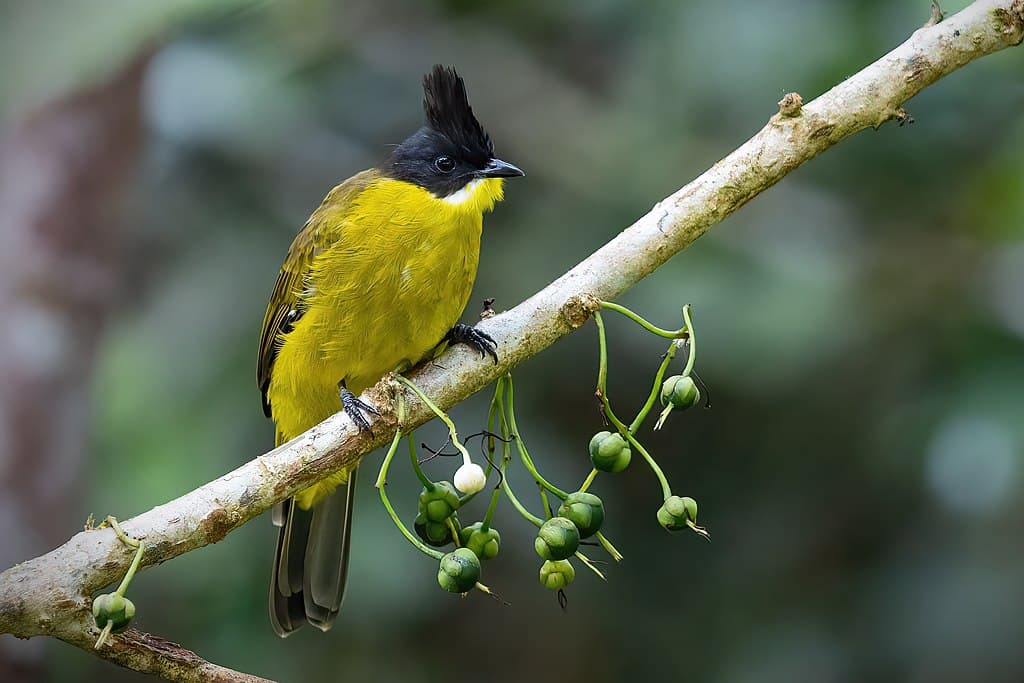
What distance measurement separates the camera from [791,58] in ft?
12.4

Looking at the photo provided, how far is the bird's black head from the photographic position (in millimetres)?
3309

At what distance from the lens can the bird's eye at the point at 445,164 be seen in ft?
11.0

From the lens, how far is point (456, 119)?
11.0ft

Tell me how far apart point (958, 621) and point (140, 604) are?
294 centimetres

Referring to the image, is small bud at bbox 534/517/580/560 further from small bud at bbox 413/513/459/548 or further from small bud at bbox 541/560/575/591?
small bud at bbox 413/513/459/548

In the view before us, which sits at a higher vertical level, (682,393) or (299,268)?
(299,268)

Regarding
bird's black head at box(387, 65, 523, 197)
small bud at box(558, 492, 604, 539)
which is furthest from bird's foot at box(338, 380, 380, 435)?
bird's black head at box(387, 65, 523, 197)

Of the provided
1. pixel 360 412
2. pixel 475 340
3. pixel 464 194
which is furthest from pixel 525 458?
pixel 464 194

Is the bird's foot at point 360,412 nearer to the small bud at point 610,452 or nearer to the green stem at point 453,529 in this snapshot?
the green stem at point 453,529

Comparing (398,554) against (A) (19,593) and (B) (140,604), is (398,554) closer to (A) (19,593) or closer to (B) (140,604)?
(B) (140,604)

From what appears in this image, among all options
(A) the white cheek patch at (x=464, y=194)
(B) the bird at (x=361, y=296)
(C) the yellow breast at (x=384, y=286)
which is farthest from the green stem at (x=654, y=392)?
(A) the white cheek patch at (x=464, y=194)

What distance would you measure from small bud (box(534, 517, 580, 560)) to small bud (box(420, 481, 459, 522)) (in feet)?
0.77

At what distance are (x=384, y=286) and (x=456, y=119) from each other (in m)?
0.59

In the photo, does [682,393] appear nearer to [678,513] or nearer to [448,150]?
[678,513]
